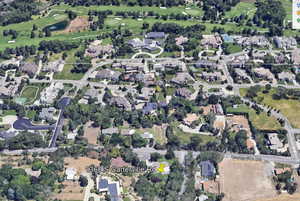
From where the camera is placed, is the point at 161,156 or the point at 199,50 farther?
Result: the point at 199,50

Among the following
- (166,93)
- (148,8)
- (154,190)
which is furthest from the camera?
(148,8)

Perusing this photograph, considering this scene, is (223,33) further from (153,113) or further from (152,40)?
(153,113)

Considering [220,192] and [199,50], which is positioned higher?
[199,50]

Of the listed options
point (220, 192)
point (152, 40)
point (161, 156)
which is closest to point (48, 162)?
point (161, 156)

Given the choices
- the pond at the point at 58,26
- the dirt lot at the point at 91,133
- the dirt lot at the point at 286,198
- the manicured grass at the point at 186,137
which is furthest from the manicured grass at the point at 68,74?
the dirt lot at the point at 286,198

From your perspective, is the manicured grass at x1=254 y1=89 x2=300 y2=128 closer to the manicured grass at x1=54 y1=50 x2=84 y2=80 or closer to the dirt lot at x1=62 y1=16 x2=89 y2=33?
the manicured grass at x1=54 y1=50 x2=84 y2=80

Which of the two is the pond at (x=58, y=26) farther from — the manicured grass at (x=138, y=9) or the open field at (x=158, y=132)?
the open field at (x=158, y=132)

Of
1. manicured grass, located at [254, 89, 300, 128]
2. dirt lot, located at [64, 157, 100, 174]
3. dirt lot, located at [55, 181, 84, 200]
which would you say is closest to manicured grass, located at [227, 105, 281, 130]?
manicured grass, located at [254, 89, 300, 128]
